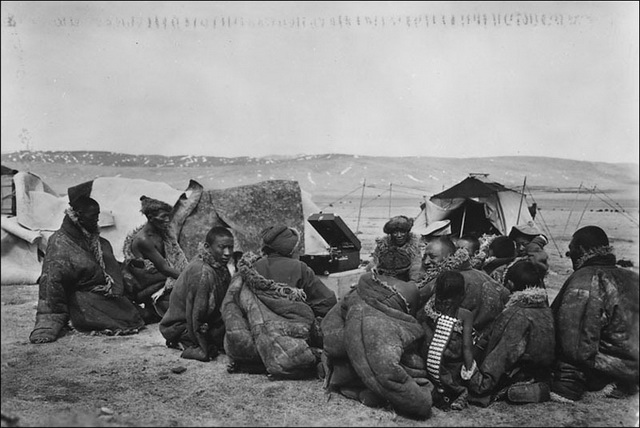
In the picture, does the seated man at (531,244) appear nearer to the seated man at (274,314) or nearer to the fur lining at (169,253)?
the seated man at (274,314)

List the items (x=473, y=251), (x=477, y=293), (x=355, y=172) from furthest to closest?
(x=355, y=172) < (x=473, y=251) < (x=477, y=293)

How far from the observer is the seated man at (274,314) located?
14.5ft

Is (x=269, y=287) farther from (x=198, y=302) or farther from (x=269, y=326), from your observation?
(x=198, y=302)

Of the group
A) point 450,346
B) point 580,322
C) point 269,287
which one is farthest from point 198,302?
point 580,322

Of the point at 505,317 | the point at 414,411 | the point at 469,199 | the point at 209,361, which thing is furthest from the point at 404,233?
the point at 469,199

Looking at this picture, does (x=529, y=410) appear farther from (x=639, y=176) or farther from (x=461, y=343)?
(x=639, y=176)

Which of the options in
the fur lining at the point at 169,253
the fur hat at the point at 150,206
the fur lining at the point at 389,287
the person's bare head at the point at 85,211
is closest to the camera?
the fur lining at the point at 389,287

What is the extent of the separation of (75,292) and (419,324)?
141 inches

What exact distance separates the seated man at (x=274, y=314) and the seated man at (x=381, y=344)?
30 cm

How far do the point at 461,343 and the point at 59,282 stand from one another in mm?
3878

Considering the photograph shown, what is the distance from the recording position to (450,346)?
12.9 ft

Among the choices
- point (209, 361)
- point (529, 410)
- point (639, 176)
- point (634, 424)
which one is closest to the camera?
point (634, 424)

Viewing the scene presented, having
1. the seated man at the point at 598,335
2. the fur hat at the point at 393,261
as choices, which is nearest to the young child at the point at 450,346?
the fur hat at the point at 393,261

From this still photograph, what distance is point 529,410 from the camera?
3854 mm
